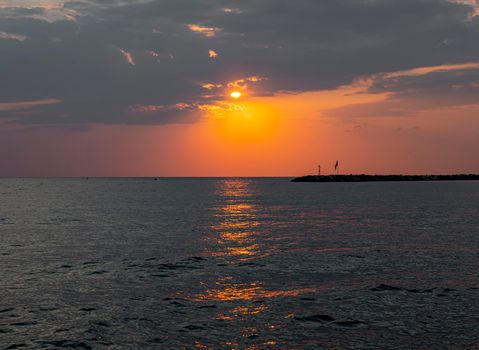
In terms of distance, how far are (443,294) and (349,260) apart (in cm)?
1091

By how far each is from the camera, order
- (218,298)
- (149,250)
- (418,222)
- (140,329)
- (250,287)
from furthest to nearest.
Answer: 1. (418,222)
2. (149,250)
3. (250,287)
4. (218,298)
5. (140,329)

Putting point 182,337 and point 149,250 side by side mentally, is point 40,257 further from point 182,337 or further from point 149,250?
point 182,337

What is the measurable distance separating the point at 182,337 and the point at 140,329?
212 cm

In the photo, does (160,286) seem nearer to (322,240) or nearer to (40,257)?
(40,257)

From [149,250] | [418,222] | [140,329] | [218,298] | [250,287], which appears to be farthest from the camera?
[418,222]

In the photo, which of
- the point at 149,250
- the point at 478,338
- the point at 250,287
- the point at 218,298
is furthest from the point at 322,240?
the point at 478,338

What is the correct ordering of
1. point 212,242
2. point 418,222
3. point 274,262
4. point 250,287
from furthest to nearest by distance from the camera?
point 418,222, point 212,242, point 274,262, point 250,287

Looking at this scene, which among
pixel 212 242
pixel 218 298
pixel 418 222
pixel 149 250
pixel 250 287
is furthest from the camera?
pixel 418 222

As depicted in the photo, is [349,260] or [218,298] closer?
[218,298]

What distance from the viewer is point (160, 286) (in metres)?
26.8

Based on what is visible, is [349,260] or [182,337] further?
[349,260]

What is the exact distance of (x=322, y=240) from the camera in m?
47.3

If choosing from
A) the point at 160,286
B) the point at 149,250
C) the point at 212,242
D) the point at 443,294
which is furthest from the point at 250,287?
the point at 212,242

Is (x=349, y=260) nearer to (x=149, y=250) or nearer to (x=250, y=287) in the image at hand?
(x=250, y=287)
